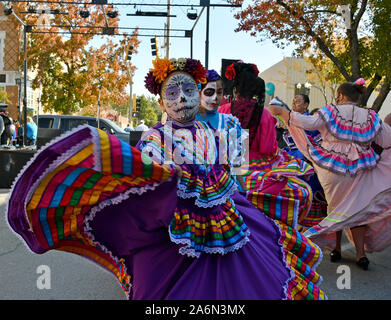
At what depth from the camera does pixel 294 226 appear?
10.00 feet

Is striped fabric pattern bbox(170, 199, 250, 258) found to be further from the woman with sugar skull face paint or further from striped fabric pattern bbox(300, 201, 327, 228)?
striped fabric pattern bbox(300, 201, 327, 228)

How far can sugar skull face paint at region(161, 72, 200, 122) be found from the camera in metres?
2.72

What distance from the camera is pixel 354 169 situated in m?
4.66

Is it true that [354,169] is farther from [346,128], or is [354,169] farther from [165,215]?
[165,215]

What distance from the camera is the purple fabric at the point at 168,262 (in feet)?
7.48

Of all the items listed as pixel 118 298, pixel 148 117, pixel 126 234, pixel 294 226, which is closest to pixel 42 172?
pixel 126 234

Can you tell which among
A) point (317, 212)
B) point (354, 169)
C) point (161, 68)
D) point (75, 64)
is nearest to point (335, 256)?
point (317, 212)

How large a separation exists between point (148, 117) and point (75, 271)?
3769 inches

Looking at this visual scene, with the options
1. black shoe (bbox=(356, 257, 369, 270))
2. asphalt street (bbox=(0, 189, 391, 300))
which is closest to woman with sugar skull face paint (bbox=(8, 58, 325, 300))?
asphalt street (bbox=(0, 189, 391, 300))

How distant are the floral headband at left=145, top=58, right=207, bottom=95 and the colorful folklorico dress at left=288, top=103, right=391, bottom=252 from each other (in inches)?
77.8

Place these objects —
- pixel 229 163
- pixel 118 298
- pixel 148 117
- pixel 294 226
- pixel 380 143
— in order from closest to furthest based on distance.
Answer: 1. pixel 229 163
2. pixel 294 226
3. pixel 118 298
4. pixel 380 143
5. pixel 148 117

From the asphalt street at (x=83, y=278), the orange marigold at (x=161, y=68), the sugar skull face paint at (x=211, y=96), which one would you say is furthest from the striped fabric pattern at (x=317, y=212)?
the orange marigold at (x=161, y=68)

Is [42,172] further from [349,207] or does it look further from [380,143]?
[380,143]

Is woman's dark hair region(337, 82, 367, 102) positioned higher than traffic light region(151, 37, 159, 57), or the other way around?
traffic light region(151, 37, 159, 57)
